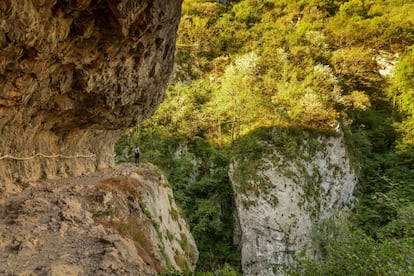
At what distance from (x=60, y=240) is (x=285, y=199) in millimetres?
17330

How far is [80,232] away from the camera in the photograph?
6.36m

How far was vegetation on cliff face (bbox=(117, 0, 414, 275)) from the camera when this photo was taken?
75.6 feet

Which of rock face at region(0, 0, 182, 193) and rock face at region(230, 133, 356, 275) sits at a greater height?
rock face at region(0, 0, 182, 193)

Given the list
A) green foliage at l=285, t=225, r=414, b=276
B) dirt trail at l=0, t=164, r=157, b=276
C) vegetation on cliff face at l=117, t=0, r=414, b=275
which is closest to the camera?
green foliage at l=285, t=225, r=414, b=276

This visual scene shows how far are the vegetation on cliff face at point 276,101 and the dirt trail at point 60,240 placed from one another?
14560 mm

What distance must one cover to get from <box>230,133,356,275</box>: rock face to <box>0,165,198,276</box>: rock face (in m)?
11.0

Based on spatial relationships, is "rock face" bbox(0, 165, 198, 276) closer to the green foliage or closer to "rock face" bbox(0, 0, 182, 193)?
"rock face" bbox(0, 0, 182, 193)

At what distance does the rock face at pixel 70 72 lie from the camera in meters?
6.18

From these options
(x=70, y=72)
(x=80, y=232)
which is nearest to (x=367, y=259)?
(x=80, y=232)

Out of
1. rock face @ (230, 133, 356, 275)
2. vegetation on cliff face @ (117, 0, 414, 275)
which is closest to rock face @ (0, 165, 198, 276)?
rock face @ (230, 133, 356, 275)

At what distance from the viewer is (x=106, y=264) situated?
17.4 feet

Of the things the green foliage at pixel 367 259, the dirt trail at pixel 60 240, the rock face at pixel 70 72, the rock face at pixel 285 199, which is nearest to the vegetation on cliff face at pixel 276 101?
the rock face at pixel 285 199

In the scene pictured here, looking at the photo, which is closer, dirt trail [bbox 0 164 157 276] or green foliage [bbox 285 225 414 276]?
green foliage [bbox 285 225 414 276]

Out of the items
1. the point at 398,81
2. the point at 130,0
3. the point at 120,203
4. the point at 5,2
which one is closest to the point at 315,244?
the point at 120,203
